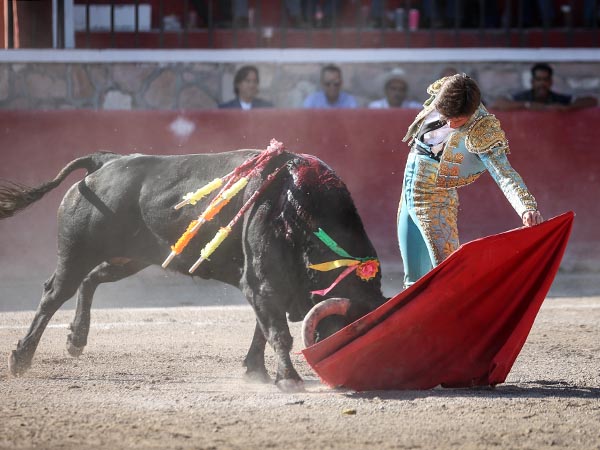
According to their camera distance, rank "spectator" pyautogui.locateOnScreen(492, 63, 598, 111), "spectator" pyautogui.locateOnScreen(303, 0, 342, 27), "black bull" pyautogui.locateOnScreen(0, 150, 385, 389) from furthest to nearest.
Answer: "spectator" pyautogui.locateOnScreen(303, 0, 342, 27)
"spectator" pyautogui.locateOnScreen(492, 63, 598, 111)
"black bull" pyautogui.locateOnScreen(0, 150, 385, 389)

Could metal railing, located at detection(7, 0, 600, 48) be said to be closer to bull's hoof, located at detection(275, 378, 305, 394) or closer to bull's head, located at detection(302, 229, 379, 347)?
bull's head, located at detection(302, 229, 379, 347)

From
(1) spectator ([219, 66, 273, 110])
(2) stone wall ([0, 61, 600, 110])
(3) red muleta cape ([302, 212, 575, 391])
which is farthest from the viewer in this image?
(2) stone wall ([0, 61, 600, 110])

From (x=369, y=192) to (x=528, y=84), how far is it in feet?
6.38

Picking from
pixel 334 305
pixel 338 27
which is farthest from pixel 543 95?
pixel 334 305

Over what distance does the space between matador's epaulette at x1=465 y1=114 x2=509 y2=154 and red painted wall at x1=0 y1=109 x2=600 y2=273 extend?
4.33m

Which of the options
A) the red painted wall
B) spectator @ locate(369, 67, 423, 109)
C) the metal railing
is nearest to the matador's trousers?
the red painted wall

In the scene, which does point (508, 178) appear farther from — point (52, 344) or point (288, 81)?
point (288, 81)

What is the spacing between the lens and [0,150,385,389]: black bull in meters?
5.22

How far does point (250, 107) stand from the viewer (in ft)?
31.8

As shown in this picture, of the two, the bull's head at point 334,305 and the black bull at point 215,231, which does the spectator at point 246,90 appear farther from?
the bull's head at point 334,305

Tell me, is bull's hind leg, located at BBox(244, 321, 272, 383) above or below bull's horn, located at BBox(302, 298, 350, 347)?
below

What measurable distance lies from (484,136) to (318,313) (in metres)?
0.95

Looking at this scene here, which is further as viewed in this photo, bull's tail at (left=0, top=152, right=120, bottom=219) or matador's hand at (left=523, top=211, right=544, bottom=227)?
bull's tail at (left=0, top=152, right=120, bottom=219)

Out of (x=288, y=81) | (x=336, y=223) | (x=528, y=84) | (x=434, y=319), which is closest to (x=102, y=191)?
(x=336, y=223)
